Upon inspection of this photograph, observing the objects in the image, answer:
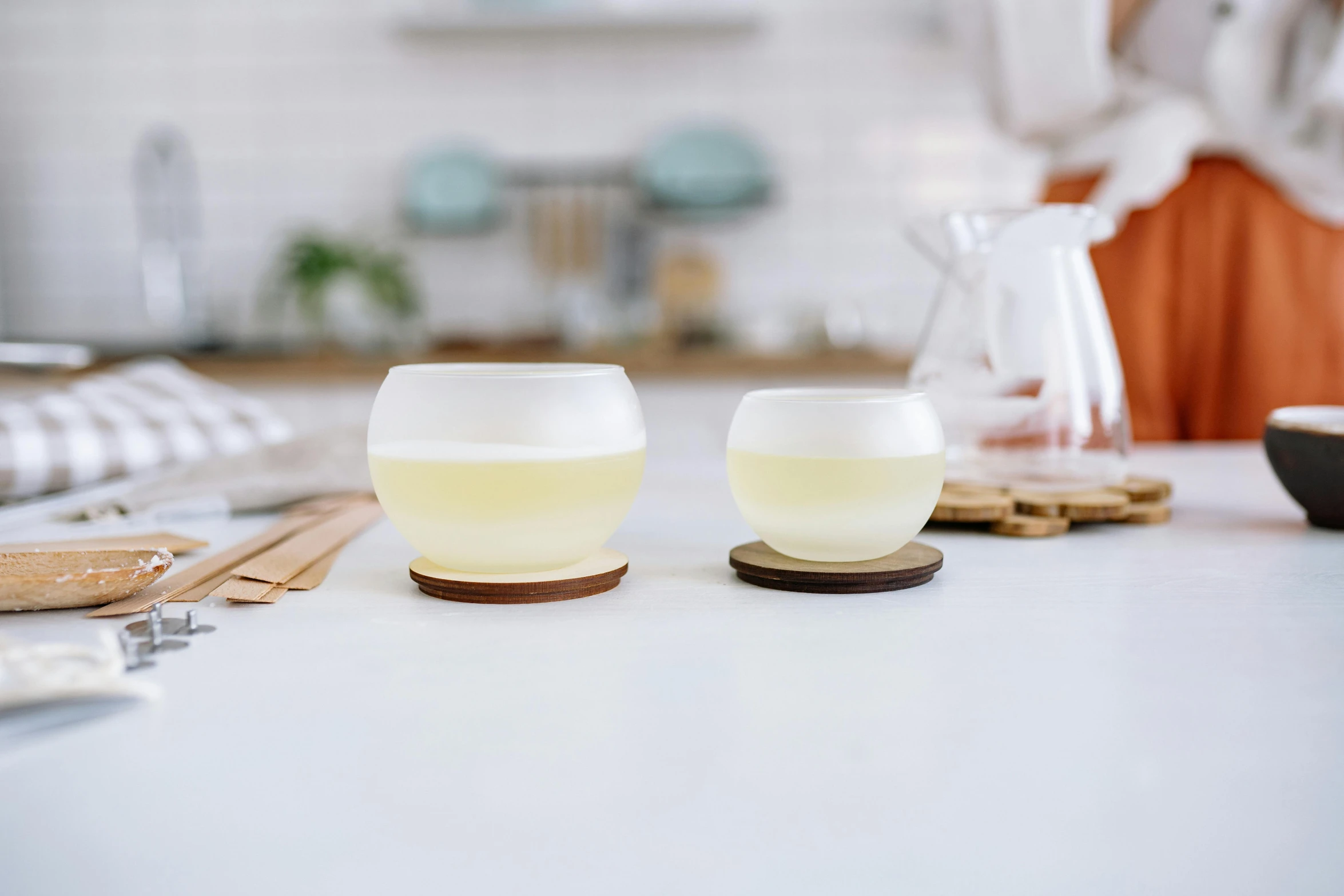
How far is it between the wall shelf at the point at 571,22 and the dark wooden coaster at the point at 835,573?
8.20 ft

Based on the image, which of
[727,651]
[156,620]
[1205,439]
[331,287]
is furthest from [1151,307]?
[331,287]

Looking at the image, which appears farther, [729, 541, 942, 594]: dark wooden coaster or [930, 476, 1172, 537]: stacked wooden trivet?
[930, 476, 1172, 537]: stacked wooden trivet

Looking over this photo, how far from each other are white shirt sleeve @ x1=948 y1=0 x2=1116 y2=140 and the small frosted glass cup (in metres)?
0.87

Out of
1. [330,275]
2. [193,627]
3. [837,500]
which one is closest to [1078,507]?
[837,500]

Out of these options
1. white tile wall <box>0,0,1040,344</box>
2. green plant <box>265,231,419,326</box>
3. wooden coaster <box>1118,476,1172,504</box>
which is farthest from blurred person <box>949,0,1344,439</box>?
green plant <box>265,231,419,326</box>

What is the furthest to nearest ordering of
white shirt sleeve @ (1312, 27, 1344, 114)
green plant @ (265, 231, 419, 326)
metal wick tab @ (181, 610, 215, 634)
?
green plant @ (265, 231, 419, 326)
white shirt sleeve @ (1312, 27, 1344, 114)
metal wick tab @ (181, 610, 215, 634)

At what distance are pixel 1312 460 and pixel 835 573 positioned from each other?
1.12 feet

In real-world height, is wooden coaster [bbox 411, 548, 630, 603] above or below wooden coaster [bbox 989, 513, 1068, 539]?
above

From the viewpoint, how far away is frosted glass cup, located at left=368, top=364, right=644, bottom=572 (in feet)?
1.47

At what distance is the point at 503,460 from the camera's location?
1.46 ft

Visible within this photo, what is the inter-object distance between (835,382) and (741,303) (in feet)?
2.40

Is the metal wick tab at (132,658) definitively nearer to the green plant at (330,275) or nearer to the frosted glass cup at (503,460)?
the frosted glass cup at (503,460)

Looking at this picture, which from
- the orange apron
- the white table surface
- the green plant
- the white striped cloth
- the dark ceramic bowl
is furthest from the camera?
the green plant

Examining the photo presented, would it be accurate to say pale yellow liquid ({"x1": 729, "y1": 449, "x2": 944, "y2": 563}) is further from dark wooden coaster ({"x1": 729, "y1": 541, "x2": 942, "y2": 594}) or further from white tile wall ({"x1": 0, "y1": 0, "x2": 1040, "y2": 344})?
white tile wall ({"x1": 0, "y1": 0, "x2": 1040, "y2": 344})
